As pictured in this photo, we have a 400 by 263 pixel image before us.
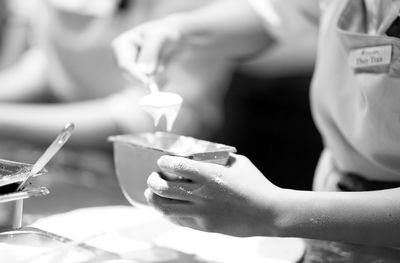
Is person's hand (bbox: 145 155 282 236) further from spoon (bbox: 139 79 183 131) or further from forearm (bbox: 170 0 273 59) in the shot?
forearm (bbox: 170 0 273 59)

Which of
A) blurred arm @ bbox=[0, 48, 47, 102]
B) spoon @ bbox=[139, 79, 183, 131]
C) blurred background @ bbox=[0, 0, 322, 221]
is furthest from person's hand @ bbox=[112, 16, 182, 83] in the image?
blurred arm @ bbox=[0, 48, 47, 102]

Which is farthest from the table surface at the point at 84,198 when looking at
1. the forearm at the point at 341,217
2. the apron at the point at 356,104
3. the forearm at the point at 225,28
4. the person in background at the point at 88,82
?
the forearm at the point at 225,28

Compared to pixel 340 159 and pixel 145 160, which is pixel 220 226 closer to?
pixel 145 160

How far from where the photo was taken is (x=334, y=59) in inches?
53.5

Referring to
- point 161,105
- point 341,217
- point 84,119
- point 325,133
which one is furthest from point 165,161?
point 84,119

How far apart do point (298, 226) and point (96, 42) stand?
6.56ft

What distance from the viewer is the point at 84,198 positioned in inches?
56.6

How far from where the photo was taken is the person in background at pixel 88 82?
2.52m

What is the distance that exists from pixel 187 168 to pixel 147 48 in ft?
1.82

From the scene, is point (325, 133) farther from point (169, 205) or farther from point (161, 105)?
point (169, 205)

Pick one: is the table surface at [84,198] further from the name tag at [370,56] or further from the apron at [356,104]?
the name tag at [370,56]

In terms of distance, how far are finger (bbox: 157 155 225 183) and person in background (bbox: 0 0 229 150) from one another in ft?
4.88

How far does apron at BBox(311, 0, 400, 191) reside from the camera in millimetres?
1176

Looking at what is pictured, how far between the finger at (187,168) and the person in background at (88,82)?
4.88 ft
